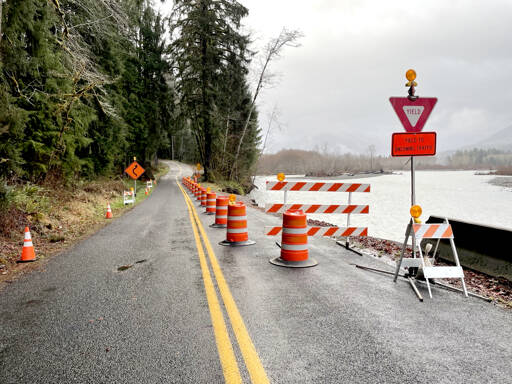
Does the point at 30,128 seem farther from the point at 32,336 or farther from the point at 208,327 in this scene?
the point at 208,327

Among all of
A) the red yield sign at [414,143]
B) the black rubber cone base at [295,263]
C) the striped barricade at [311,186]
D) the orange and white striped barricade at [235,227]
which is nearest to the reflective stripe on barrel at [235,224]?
the orange and white striped barricade at [235,227]

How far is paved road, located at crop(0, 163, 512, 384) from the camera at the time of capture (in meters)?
2.76

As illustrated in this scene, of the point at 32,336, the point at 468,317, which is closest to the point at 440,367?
the point at 468,317

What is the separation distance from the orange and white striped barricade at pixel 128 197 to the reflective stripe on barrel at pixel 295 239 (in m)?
14.1

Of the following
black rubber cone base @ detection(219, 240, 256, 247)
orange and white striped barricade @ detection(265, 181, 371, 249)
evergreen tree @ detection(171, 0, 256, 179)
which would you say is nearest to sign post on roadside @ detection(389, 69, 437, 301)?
orange and white striped barricade @ detection(265, 181, 371, 249)

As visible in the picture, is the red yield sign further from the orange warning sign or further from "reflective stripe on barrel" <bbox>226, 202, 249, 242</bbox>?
the orange warning sign

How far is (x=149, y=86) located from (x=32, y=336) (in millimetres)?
39319

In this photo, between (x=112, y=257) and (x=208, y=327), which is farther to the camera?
(x=112, y=257)

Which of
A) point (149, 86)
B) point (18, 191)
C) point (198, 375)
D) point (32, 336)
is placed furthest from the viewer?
point (149, 86)

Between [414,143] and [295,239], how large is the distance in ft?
9.54

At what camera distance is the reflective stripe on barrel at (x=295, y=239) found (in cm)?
627

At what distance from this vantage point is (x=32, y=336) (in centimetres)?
345

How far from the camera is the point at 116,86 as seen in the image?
93.1ft

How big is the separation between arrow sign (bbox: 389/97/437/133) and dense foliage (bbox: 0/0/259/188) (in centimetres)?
878
